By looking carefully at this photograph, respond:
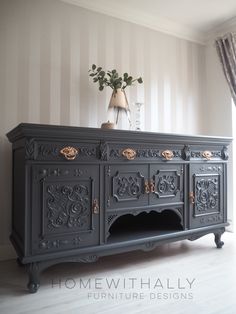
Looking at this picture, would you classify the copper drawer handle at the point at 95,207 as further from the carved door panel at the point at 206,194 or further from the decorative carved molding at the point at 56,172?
the carved door panel at the point at 206,194

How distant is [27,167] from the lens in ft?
5.27

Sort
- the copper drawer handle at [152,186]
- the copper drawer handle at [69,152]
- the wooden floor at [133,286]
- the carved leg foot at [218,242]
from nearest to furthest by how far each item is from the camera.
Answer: the wooden floor at [133,286], the copper drawer handle at [69,152], the copper drawer handle at [152,186], the carved leg foot at [218,242]

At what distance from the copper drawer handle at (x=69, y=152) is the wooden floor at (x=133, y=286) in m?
0.82

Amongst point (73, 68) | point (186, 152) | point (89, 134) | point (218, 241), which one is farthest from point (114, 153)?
point (218, 241)

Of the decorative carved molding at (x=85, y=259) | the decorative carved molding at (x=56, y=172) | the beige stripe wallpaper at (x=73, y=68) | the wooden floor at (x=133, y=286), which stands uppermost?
the beige stripe wallpaper at (x=73, y=68)

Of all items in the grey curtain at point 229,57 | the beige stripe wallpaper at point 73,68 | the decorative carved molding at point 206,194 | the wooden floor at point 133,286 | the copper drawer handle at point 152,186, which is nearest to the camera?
the wooden floor at point 133,286

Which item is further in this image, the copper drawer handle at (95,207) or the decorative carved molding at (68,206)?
the copper drawer handle at (95,207)

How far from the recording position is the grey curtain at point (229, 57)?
287 centimetres

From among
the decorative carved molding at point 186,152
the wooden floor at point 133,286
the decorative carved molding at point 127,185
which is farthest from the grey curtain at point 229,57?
the wooden floor at point 133,286

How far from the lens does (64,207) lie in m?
1.71

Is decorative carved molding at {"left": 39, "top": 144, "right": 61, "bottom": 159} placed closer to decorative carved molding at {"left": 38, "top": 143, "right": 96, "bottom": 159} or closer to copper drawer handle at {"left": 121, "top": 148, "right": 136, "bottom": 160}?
decorative carved molding at {"left": 38, "top": 143, "right": 96, "bottom": 159}

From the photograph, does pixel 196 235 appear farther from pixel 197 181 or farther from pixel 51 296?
pixel 51 296

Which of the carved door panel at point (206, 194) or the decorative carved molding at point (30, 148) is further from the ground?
the decorative carved molding at point (30, 148)

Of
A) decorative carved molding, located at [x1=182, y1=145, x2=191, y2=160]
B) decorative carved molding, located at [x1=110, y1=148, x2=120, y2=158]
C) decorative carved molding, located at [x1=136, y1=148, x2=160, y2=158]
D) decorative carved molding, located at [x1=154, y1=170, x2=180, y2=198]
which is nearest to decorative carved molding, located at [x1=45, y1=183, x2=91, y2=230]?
decorative carved molding, located at [x1=110, y1=148, x2=120, y2=158]
